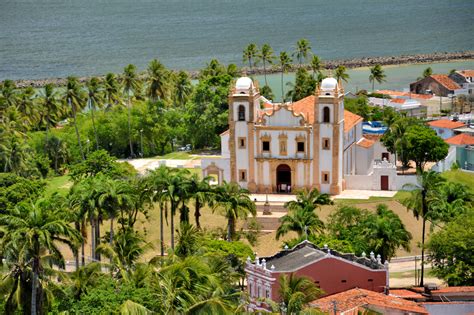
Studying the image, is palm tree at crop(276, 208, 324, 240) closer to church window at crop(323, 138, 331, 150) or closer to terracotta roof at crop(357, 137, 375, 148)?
church window at crop(323, 138, 331, 150)

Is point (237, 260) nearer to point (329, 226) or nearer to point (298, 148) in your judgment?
point (329, 226)

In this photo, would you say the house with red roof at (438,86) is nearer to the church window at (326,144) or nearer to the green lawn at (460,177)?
the green lawn at (460,177)

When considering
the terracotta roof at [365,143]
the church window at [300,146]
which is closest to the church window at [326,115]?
the church window at [300,146]

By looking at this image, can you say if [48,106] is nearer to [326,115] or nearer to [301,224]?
[326,115]

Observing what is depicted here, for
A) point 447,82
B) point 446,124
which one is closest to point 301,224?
point 446,124

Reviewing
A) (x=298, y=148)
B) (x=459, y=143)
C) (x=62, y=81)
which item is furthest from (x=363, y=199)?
(x=62, y=81)

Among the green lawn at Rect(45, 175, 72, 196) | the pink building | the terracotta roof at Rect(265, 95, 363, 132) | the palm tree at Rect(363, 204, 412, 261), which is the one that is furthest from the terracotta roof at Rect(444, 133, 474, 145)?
the pink building
